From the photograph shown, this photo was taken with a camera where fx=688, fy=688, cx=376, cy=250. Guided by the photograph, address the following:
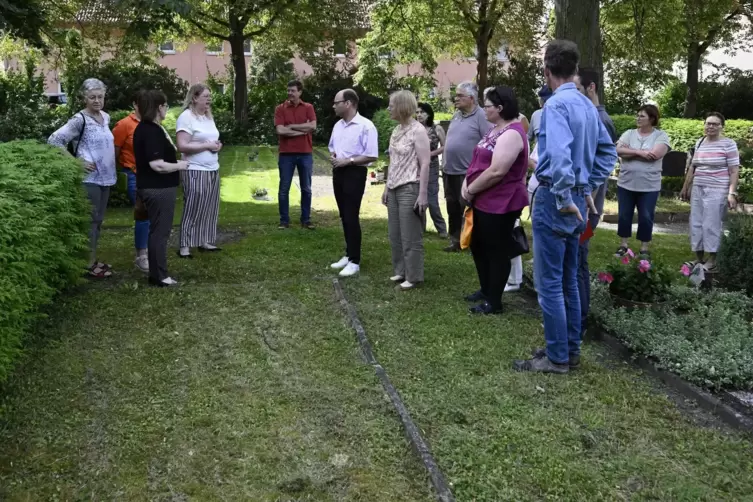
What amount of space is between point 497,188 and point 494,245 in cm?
49

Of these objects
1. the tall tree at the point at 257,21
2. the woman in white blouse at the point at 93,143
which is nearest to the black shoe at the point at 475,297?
the woman in white blouse at the point at 93,143

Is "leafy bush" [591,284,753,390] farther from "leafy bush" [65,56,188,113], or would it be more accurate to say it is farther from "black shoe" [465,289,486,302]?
"leafy bush" [65,56,188,113]

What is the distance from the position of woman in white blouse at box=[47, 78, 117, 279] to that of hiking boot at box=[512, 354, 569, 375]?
443 cm

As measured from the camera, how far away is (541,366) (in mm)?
4656

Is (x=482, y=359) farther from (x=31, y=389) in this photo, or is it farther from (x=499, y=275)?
(x=31, y=389)

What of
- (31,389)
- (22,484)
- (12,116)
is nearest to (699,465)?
(22,484)

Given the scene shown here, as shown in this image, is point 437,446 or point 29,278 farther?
point 29,278

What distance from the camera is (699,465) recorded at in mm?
3475

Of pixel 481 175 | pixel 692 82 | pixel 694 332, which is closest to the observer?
pixel 694 332

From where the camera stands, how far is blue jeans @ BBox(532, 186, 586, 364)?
432 centimetres

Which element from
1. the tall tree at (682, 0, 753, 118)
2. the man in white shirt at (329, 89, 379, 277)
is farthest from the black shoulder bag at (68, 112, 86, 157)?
→ the tall tree at (682, 0, 753, 118)

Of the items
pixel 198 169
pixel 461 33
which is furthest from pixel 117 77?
pixel 198 169

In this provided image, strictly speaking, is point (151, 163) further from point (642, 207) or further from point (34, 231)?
point (642, 207)

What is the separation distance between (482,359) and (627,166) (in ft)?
13.5
